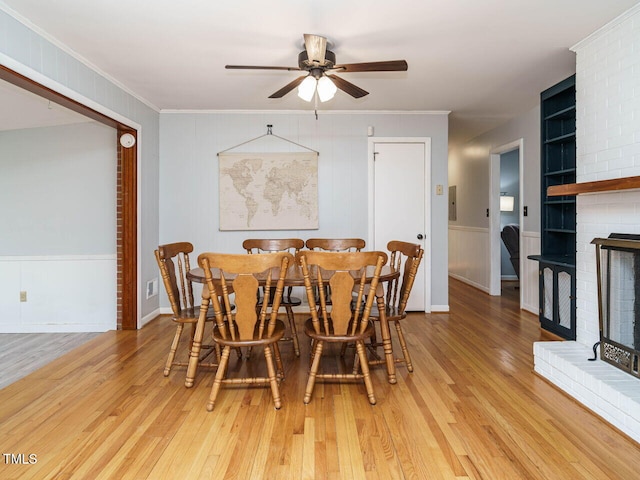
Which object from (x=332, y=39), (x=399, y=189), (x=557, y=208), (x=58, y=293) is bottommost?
(x=58, y=293)

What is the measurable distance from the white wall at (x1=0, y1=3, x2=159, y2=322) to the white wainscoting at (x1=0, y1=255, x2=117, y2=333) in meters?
0.48

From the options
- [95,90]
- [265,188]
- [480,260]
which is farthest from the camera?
[480,260]

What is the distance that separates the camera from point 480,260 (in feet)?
20.0

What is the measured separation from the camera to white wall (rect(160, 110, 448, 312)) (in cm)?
460

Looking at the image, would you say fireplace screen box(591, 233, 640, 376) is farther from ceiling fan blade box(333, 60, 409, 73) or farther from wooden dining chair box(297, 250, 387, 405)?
ceiling fan blade box(333, 60, 409, 73)

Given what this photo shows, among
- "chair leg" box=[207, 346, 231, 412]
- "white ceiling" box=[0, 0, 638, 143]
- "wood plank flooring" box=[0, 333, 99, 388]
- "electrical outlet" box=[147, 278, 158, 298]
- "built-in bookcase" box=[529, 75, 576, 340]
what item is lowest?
"wood plank flooring" box=[0, 333, 99, 388]

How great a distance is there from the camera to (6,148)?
4.30 metres

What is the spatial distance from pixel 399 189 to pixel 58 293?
3.90m

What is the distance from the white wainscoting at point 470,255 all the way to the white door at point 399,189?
5.61 ft

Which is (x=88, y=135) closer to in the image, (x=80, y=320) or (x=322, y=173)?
(x=80, y=320)

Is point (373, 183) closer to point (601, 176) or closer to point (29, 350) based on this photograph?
point (601, 176)

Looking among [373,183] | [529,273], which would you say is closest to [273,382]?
[373,183]

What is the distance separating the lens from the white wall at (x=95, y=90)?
96.7 inches

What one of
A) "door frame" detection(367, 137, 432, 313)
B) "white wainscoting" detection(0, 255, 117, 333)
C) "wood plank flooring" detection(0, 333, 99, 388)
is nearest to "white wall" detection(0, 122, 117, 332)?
"white wainscoting" detection(0, 255, 117, 333)
